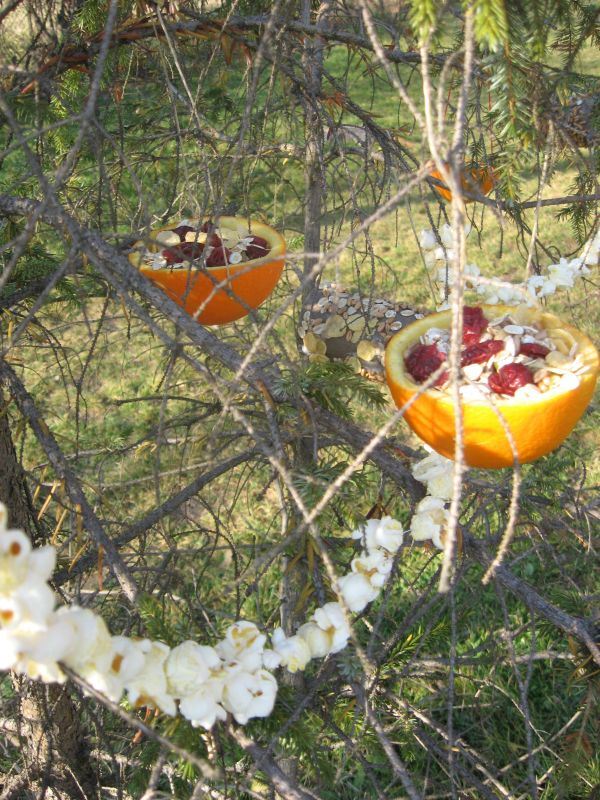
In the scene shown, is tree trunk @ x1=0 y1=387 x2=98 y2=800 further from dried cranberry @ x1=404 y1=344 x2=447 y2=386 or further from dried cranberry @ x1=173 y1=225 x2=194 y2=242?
dried cranberry @ x1=404 y1=344 x2=447 y2=386

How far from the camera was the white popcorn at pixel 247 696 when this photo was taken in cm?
70

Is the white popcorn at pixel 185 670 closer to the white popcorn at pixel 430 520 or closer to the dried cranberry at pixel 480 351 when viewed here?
the white popcorn at pixel 430 520

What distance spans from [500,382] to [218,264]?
0.55 metres

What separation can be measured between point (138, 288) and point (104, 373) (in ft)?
9.18

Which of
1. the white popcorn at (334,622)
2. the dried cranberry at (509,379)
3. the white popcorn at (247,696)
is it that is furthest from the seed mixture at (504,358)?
the white popcorn at (247,696)

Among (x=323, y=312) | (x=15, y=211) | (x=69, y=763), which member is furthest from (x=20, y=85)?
(x=69, y=763)

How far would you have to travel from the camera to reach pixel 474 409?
0.84 metres

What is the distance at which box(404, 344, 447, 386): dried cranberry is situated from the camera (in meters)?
0.94

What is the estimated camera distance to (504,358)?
0.93 meters

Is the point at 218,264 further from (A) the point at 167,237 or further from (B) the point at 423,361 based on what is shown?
(B) the point at 423,361

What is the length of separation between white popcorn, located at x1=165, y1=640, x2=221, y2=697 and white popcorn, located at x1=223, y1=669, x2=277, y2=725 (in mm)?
33

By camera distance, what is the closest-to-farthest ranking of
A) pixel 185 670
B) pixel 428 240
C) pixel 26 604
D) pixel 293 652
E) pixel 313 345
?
pixel 26 604 → pixel 185 670 → pixel 293 652 → pixel 428 240 → pixel 313 345

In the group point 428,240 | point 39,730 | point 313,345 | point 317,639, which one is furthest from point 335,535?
point 317,639

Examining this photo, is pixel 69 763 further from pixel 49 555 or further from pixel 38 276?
pixel 49 555
